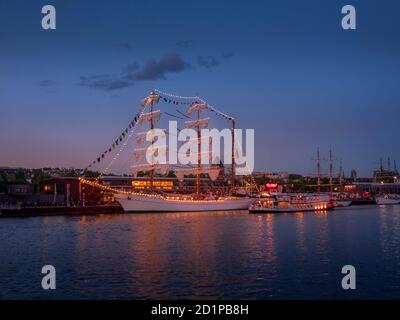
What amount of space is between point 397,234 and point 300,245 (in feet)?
45.0

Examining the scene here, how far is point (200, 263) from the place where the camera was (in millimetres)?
31609

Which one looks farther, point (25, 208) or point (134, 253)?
point (25, 208)

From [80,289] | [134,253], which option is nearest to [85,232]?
[134,253]

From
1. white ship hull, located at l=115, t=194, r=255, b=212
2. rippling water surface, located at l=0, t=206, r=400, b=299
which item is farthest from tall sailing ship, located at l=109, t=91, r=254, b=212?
rippling water surface, located at l=0, t=206, r=400, b=299

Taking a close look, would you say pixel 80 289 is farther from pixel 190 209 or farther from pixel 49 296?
pixel 190 209

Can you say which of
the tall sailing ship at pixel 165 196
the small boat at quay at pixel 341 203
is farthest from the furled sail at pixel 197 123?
the small boat at quay at pixel 341 203

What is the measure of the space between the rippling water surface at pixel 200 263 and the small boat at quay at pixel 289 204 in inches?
1551

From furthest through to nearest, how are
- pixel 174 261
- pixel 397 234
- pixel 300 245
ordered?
pixel 397 234, pixel 300 245, pixel 174 261

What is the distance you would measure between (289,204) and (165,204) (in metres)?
22.5

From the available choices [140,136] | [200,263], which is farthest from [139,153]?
[200,263]

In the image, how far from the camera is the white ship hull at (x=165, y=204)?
95.7m

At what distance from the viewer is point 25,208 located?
8488 cm

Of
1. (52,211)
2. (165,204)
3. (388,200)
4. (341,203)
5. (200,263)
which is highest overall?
(165,204)

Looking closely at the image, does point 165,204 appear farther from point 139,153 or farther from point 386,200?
point 386,200
